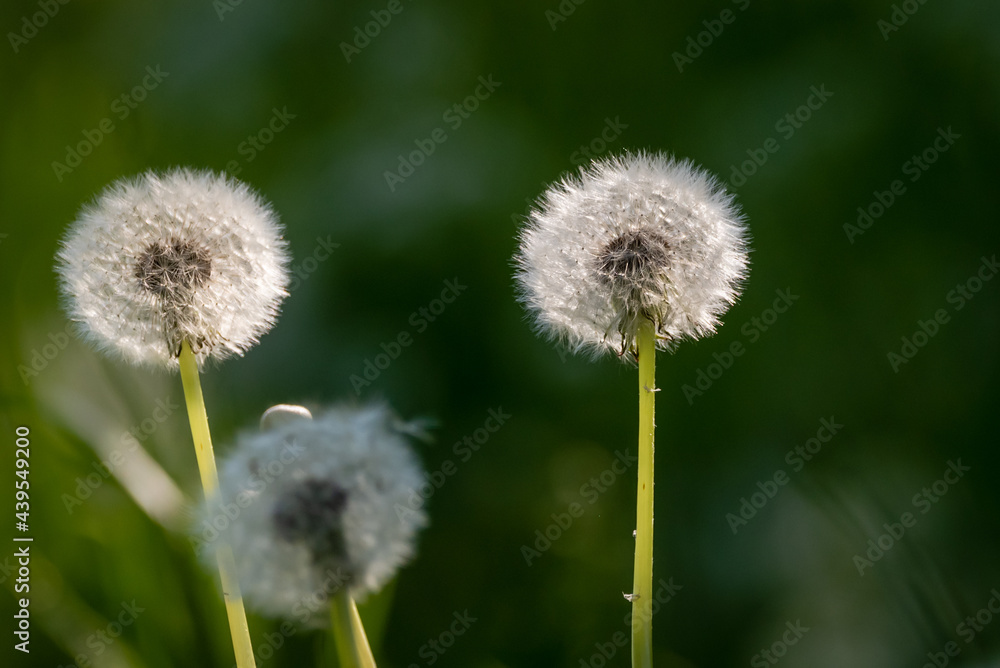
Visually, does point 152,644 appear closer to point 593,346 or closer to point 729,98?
point 593,346

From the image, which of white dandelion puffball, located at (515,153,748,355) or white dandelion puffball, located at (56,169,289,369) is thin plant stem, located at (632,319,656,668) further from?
white dandelion puffball, located at (56,169,289,369)

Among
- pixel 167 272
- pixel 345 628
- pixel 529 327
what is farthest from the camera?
pixel 529 327

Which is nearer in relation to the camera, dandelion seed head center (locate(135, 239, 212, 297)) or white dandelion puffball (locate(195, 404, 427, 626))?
white dandelion puffball (locate(195, 404, 427, 626))

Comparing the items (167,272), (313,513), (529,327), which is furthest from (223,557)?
(529,327)

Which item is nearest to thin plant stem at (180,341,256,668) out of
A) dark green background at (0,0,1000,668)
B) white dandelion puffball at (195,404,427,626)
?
white dandelion puffball at (195,404,427,626)

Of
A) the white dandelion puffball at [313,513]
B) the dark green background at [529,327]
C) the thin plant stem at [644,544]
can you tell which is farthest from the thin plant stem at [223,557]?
the dark green background at [529,327]

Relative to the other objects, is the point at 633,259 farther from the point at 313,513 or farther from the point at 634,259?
the point at 313,513
